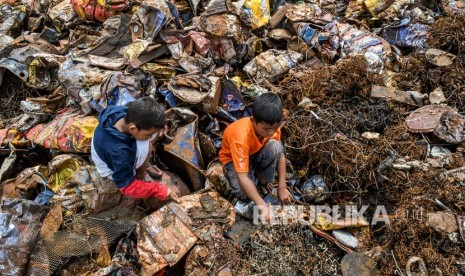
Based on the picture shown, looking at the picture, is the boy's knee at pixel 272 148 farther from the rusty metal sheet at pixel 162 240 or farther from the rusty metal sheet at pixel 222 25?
the rusty metal sheet at pixel 222 25

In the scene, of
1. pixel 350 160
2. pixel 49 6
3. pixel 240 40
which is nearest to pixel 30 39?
pixel 49 6

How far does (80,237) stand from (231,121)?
1.59m

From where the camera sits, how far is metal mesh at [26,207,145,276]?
2.73 meters

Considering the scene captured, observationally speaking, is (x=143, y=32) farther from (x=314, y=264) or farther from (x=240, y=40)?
(x=314, y=264)

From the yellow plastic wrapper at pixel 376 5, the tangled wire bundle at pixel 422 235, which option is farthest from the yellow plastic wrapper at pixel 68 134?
the yellow plastic wrapper at pixel 376 5

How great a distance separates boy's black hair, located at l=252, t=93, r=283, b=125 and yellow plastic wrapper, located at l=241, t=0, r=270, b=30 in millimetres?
1851

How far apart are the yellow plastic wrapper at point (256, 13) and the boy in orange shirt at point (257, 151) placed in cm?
164

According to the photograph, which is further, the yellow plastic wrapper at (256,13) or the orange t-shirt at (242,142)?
the yellow plastic wrapper at (256,13)

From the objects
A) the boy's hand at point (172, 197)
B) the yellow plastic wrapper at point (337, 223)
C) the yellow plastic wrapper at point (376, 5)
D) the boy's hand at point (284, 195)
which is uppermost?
the yellow plastic wrapper at point (376, 5)

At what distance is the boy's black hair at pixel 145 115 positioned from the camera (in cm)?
240

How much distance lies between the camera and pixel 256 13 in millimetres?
4238

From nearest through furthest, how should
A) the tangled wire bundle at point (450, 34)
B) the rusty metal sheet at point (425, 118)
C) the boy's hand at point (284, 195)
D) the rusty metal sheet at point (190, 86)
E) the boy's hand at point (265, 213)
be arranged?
the boy's hand at point (265, 213)
the boy's hand at point (284, 195)
the rusty metal sheet at point (425, 118)
the rusty metal sheet at point (190, 86)
the tangled wire bundle at point (450, 34)

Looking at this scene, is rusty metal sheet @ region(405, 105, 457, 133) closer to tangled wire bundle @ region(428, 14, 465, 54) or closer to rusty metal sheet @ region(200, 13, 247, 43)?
tangled wire bundle @ region(428, 14, 465, 54)

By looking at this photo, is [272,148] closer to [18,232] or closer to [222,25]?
[222,25]
